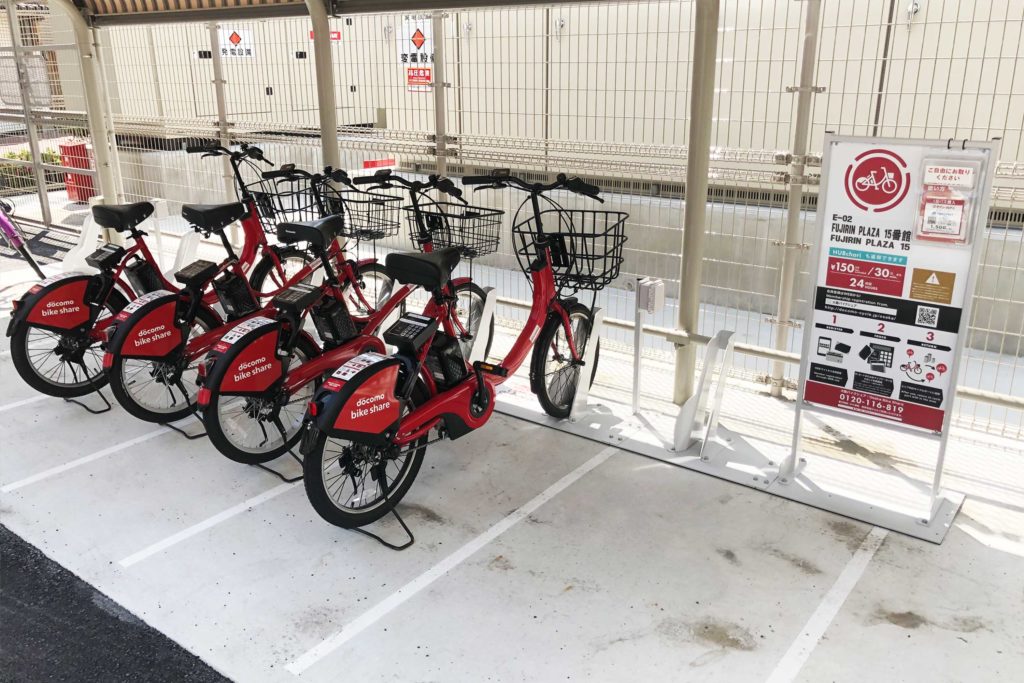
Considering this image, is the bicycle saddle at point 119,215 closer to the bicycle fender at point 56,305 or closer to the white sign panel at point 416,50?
the bicycle fender at point 56,305

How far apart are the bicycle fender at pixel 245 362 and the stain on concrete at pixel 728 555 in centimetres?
206

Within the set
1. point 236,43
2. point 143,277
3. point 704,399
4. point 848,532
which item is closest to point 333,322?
point 143,277

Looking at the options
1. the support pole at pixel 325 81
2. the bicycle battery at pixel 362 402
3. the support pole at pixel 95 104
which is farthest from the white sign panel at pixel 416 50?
the support pole at pixel 95 104

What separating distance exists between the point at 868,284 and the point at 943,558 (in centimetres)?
111

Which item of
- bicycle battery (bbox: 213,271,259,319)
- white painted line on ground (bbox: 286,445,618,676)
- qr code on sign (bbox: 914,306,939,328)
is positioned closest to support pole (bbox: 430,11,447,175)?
bicycle battery (bbox: 213,271,259,319)

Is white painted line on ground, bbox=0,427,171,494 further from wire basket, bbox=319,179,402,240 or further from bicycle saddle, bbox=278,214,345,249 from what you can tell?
wire basket, bbox=319,179,402,240

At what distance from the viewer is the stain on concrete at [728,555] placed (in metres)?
3.17

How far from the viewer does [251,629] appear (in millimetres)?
2820

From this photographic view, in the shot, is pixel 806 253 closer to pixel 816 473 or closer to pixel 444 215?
pixel 816 473

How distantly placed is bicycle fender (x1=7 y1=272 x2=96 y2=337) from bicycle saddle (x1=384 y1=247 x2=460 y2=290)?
6.61ft

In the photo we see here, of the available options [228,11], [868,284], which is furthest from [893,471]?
[228,11]

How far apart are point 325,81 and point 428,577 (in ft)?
12.4

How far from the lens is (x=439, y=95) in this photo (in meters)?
5.44

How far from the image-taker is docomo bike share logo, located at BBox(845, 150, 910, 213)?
127 inches
